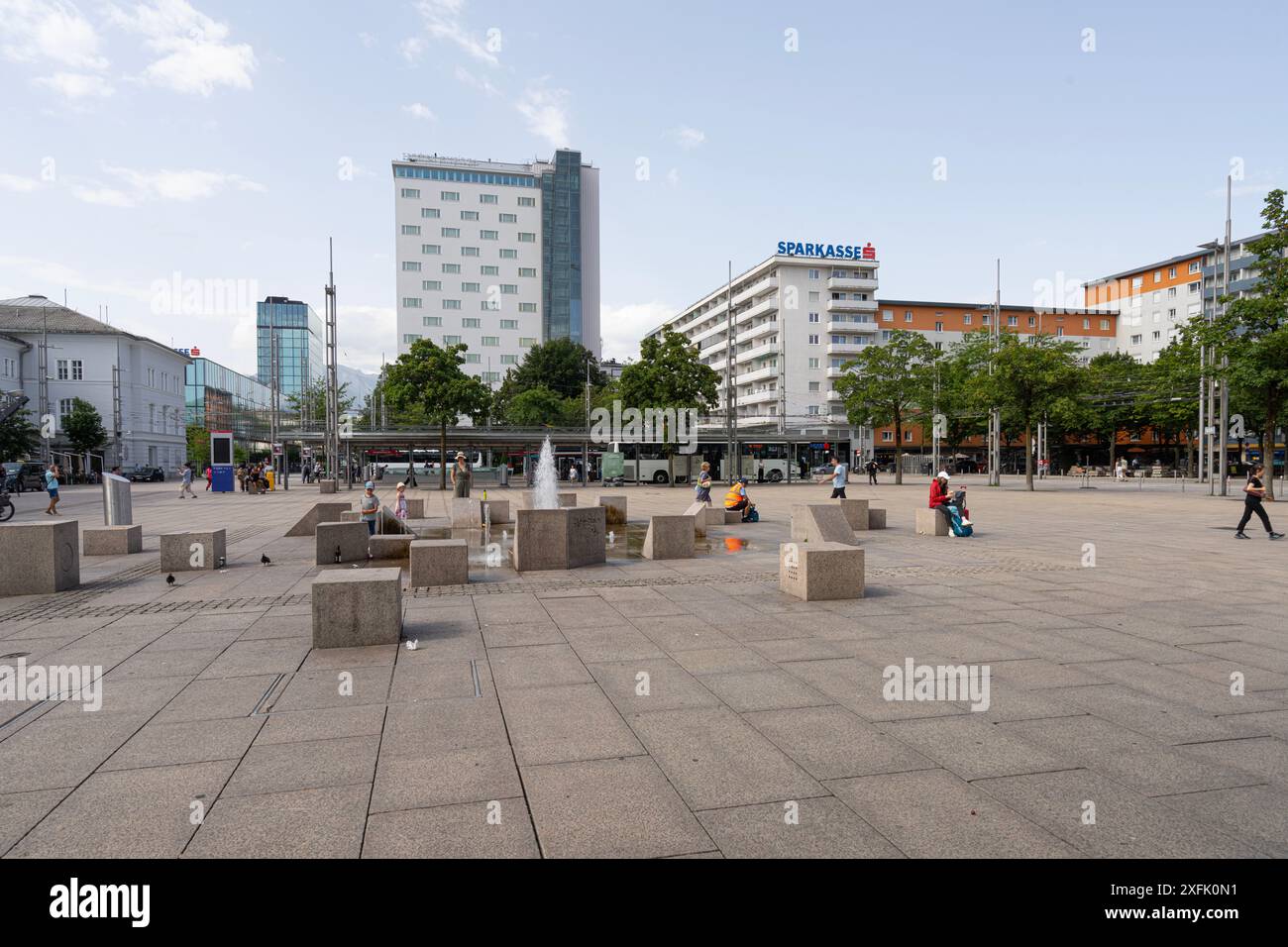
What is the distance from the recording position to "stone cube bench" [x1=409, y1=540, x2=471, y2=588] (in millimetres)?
10719

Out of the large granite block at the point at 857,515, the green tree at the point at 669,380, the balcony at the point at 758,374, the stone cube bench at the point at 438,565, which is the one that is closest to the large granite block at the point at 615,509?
the large granite block at the point at 857,515

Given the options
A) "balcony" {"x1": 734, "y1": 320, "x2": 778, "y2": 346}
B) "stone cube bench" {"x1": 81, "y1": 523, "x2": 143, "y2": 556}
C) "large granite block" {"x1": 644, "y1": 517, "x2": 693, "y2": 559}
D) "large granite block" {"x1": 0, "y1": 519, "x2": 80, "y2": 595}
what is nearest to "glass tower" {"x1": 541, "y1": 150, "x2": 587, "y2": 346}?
"balcony" {"x1": 734, "y1": 320, "x2": 778, "y2": 346}

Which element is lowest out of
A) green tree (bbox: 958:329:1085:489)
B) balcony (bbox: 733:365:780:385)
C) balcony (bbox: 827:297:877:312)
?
green tree (bbox: 958:329:1085:489)

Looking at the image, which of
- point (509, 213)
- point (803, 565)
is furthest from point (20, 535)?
point (509, 213)

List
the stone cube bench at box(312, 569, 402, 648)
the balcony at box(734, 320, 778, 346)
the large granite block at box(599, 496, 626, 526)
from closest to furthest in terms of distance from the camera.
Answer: the stone cube bench at box(312, 569, 402, 648) → the large granite block at box(599, 496, 626, 526) → the balcony at box(734, 320, 778, 346)

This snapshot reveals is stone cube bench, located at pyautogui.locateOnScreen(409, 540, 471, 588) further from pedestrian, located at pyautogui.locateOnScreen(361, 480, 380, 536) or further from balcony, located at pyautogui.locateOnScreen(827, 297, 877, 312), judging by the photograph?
balcony, located at pyautogui.locateOnScreen(827, 297, 877, 312)

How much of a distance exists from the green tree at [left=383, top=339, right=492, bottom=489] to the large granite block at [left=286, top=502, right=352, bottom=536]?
93.2ft

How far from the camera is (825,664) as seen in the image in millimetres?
6578

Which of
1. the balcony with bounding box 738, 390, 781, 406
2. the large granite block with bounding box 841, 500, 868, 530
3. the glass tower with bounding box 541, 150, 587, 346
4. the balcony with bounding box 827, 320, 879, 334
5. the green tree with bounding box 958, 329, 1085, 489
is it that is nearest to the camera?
the large granite block with bounding box 841, 500, 868, 530

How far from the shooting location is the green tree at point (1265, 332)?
2898 centimetres

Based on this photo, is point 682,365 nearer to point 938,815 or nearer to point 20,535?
point 20,535

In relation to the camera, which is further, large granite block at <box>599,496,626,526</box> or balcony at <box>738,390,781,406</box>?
balcony at <box>738,390,781,406</box>

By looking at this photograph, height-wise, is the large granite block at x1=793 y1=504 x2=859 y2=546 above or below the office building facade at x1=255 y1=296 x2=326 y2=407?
below

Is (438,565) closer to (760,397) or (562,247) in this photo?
(760,397)
